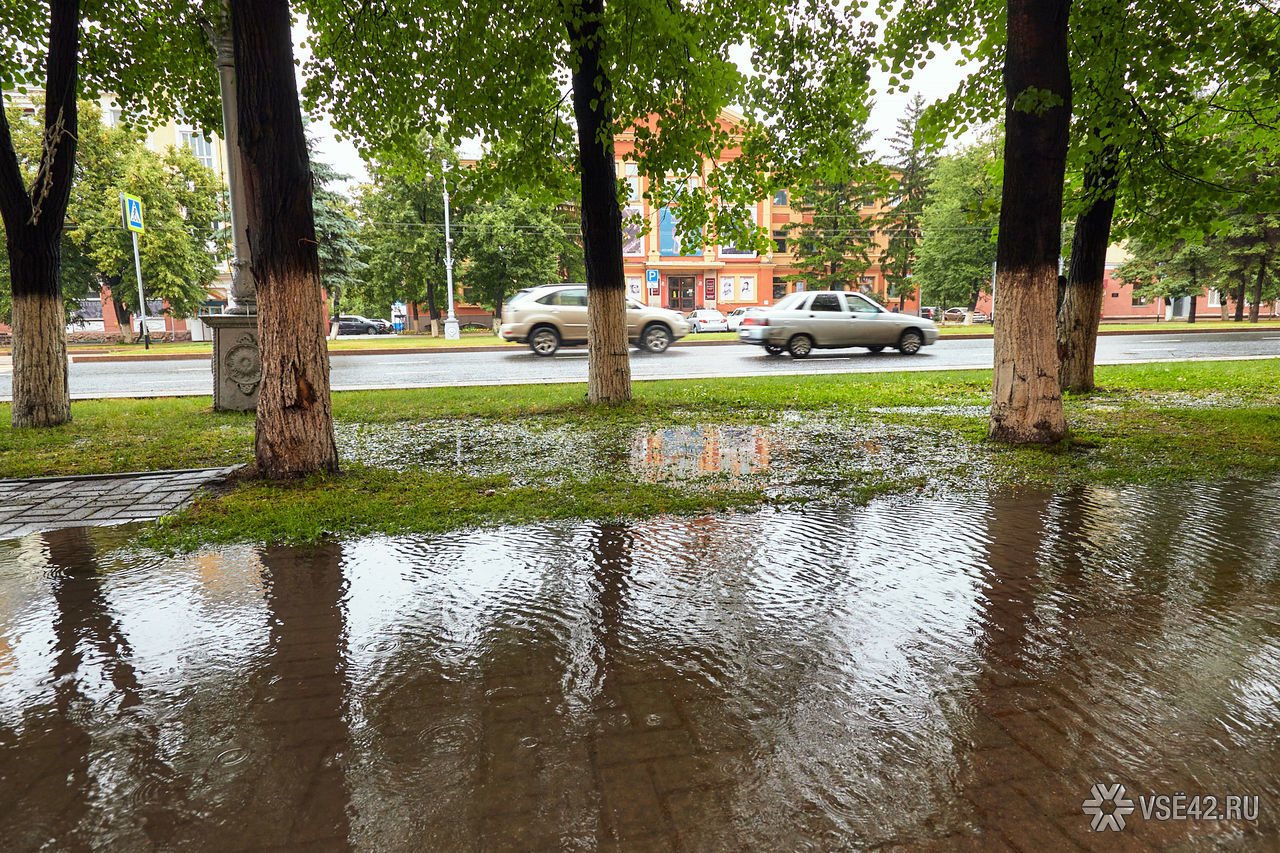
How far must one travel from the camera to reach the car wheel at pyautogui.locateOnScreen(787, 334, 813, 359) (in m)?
19.2

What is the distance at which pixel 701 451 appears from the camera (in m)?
7.22

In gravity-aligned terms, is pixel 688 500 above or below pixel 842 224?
below

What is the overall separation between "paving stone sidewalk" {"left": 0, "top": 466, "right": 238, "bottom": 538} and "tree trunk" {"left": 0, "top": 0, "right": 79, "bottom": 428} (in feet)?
11.4

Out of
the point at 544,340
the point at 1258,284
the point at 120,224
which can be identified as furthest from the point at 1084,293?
the point at 120,224

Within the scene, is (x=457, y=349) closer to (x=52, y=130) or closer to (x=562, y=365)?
(x=562, y=365)

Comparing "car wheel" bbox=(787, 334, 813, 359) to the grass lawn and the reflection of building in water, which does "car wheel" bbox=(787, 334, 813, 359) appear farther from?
the reflection of building in water

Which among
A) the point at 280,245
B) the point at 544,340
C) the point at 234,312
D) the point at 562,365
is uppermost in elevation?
the point at 280,245

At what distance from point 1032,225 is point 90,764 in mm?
7774

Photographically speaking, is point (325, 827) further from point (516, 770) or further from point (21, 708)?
point (21, 708)

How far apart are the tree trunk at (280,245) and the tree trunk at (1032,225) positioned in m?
6.32

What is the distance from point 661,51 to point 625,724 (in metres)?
7.81

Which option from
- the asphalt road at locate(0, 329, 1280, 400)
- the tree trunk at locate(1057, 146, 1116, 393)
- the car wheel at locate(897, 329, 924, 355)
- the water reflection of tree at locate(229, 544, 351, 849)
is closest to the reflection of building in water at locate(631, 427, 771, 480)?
the water reflection of tree at locate(229, 544, 351, 849)

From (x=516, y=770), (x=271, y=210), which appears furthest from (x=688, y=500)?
(x=271, y=210)

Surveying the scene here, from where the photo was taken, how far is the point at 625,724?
246 centimetres
